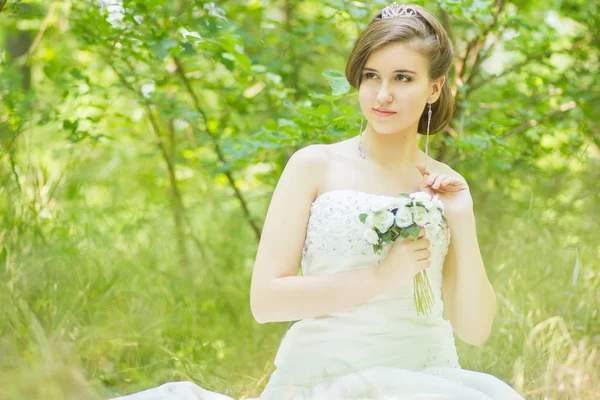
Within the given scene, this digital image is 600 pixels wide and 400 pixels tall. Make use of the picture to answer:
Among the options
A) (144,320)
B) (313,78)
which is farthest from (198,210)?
(144,320)

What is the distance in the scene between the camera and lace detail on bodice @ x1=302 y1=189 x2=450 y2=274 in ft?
7.89

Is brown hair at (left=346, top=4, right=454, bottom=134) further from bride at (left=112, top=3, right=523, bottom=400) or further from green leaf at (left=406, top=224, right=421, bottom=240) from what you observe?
green leaf at (left=406, top=224, right=421, bottom=240)

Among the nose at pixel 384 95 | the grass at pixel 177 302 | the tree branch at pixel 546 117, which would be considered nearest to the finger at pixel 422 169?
the nose at pixel 384 95

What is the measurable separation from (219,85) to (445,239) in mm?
2367

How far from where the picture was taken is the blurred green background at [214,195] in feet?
10.5

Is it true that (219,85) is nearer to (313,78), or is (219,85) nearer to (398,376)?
(313,78)

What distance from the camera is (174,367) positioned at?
3645 millimetres

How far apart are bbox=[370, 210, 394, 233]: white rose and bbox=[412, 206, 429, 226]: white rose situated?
2.9 inches

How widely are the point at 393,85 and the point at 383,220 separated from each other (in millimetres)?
589

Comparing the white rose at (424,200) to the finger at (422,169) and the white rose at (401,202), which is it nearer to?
the white rose at (401,202)

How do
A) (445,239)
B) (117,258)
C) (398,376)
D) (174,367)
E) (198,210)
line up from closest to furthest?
(398,376) → (445,239) → (174,367) → (117,258) → (198,210)

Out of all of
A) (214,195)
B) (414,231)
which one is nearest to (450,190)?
(414,231)

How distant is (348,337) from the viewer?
2.41 metres

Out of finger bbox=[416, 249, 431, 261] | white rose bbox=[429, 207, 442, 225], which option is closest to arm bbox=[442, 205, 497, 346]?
finger bbox=[416, 249, 431, 261]
